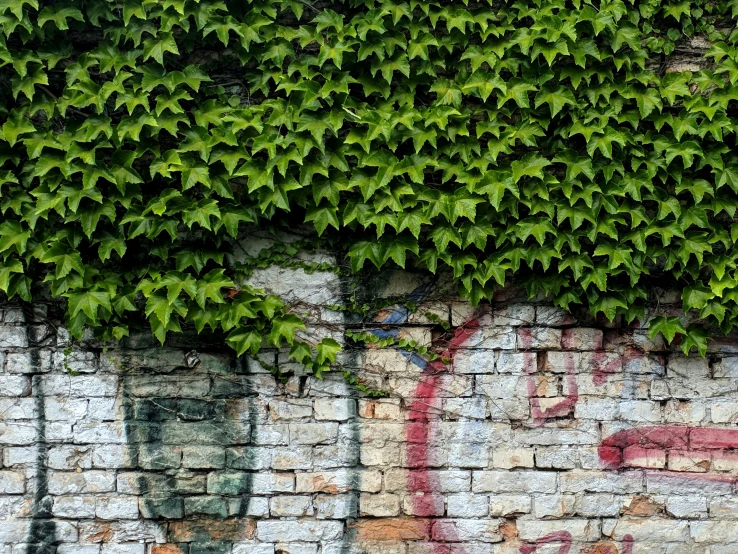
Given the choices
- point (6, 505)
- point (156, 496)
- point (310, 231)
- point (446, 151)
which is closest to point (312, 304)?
point (310, 231)

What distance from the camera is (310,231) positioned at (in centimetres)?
332

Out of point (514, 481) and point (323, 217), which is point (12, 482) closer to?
point (323, 217)

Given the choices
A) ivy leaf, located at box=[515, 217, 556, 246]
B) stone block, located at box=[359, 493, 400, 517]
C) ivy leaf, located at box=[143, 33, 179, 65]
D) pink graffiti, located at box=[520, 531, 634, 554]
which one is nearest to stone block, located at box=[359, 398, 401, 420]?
stone block, located at box=[359, 493, 400, 517]

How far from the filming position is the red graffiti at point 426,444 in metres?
3.34

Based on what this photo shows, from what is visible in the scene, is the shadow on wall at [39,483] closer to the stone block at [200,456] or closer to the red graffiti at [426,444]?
the stone block at [200,456]

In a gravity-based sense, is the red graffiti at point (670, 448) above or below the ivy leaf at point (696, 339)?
below

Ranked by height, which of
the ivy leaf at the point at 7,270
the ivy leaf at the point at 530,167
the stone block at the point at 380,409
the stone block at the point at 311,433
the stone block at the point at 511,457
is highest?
the ivy leaf at the point at 530,167

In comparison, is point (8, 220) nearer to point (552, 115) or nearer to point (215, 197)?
point (215, 197)

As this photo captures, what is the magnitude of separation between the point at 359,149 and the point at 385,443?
1.44 metres

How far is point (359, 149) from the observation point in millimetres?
3213

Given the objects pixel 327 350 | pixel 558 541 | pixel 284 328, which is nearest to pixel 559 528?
pixel 558 541

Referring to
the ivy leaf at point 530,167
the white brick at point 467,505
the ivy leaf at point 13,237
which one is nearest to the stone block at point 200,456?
the white brick at point 467,505

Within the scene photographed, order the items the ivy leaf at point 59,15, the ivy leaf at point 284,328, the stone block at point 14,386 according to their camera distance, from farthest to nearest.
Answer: the stone block at point 14,386, the ivy leaf at point 284,328, the ivy leaf at point 59,15

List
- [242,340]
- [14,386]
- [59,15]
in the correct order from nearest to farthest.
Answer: [59,15] < [242,340] < [14,386]
